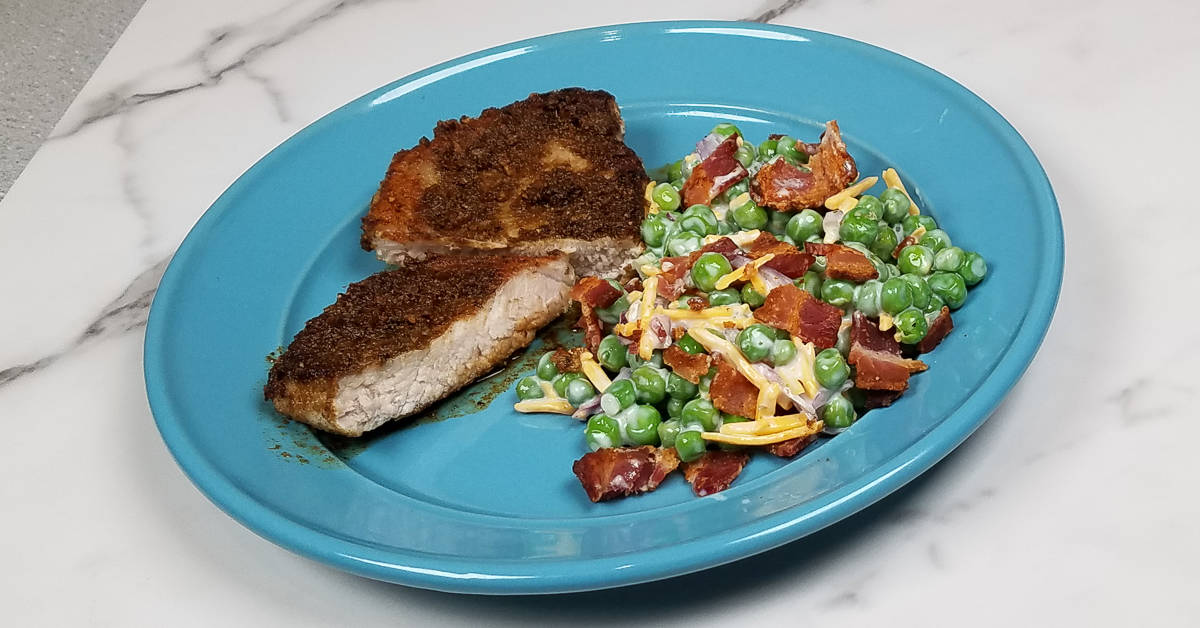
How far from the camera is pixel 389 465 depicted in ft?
13.3

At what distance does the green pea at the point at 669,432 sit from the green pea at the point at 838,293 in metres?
0.69

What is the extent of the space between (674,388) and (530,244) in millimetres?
1101

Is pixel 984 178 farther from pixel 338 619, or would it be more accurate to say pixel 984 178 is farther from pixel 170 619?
pixel 170 619

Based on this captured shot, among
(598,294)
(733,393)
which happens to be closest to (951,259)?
(733,393)

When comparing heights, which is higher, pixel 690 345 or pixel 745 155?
pixel 745 155

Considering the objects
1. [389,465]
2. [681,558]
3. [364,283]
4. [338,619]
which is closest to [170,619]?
[338,619]

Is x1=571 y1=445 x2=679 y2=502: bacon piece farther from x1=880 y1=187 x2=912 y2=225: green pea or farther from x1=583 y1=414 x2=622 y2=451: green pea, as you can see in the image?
x1=880 y1=187 x2=912 y2=225: green pea

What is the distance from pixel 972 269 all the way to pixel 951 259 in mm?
88

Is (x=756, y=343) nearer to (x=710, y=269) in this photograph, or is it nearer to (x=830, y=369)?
(x=830, y=369)

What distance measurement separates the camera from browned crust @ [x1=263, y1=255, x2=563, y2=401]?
409cm

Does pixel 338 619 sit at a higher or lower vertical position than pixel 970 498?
lower

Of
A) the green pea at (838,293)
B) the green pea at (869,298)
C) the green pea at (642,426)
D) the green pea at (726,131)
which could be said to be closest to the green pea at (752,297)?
the green pea at (838,293)

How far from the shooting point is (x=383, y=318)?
14.2ft

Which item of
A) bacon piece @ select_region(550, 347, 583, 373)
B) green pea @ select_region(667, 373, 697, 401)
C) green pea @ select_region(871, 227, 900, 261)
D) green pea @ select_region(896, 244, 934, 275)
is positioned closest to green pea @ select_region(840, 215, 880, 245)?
green pea @ select_region(871, 227, 900, 261)
